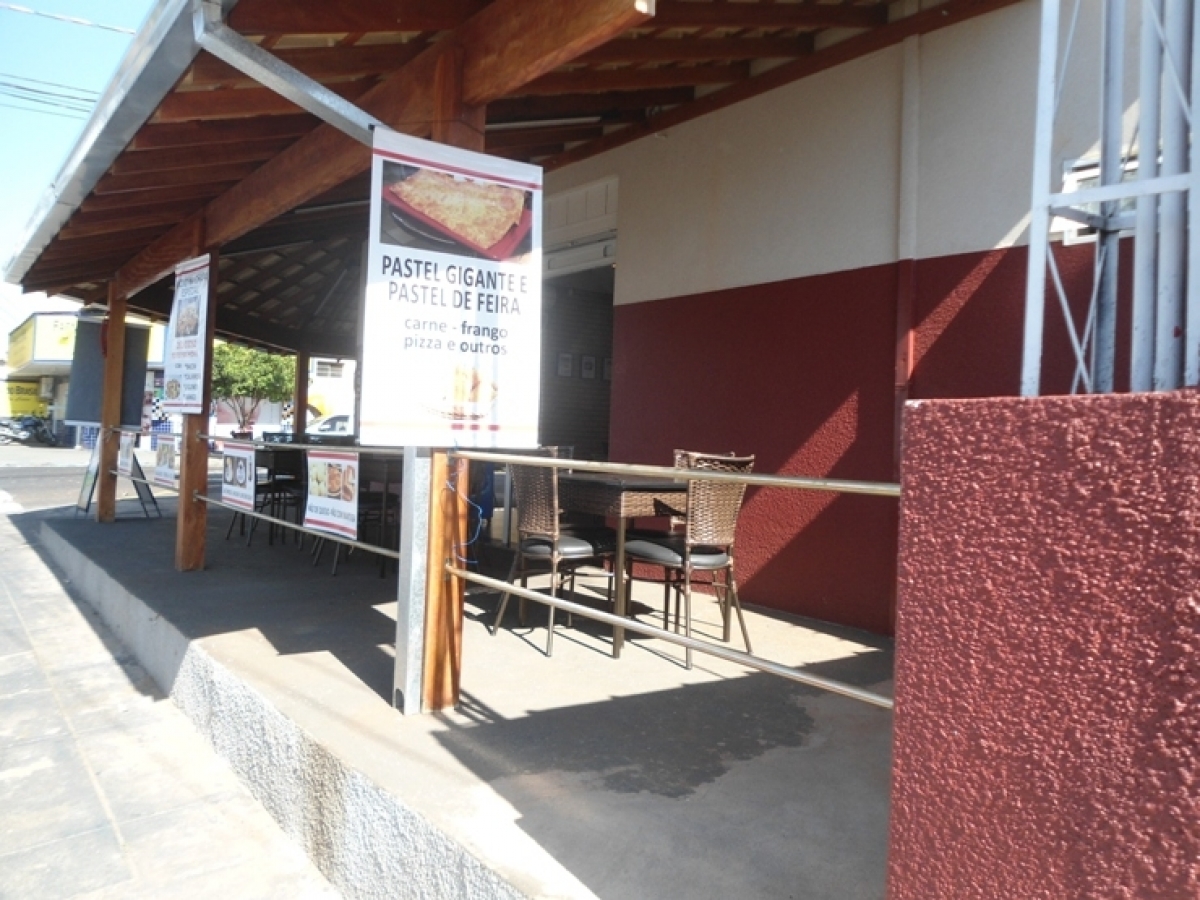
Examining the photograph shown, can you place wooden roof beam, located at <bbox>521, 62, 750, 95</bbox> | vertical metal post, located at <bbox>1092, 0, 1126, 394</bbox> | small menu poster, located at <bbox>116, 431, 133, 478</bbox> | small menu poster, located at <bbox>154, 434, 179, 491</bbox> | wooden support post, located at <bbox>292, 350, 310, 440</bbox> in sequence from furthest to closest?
wooden support post, located at <bbox>292, 350, 310, 440</bbox> → small menu poster, located at <bbox>116, 431, 133, 478</bbox> → small menu poster, located at <bbox>154, 434, 179, 491</bbox> → wooden roof beam, located at <bbox>521, 62, 750, 95</bbox> → vertical metal post, located at <bbox>1092, 0, 1126, 394</bbox>

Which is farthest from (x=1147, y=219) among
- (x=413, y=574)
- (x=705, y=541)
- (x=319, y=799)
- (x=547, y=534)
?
(x=547, y=534)

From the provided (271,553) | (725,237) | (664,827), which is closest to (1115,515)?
(664,827)

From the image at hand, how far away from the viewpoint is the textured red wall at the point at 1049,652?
3.74 ft

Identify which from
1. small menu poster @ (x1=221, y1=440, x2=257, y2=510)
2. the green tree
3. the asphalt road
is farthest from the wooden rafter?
the green tree

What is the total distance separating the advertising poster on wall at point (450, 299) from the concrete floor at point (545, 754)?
42.4 inches

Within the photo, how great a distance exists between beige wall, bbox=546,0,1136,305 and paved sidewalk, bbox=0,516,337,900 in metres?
3.97

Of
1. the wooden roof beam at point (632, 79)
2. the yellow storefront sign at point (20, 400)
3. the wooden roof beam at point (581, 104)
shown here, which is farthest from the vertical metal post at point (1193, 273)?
the yellow storefront sign at point (20, 400)

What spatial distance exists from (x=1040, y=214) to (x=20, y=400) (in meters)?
45.9

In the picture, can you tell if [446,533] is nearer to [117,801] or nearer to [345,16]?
[117,801]

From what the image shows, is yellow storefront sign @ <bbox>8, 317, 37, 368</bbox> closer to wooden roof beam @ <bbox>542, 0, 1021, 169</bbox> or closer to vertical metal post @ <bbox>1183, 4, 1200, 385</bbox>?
wooden roof beam @ <bbox>542, 0, 1021, 169</bbox>

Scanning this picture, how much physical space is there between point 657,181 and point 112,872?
16.6 feet

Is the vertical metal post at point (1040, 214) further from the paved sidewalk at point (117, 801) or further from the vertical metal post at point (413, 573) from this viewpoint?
the paved sidewalk at point (117, 801)

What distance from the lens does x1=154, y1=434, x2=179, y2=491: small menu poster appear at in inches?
257

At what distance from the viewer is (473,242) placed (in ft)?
10.3
